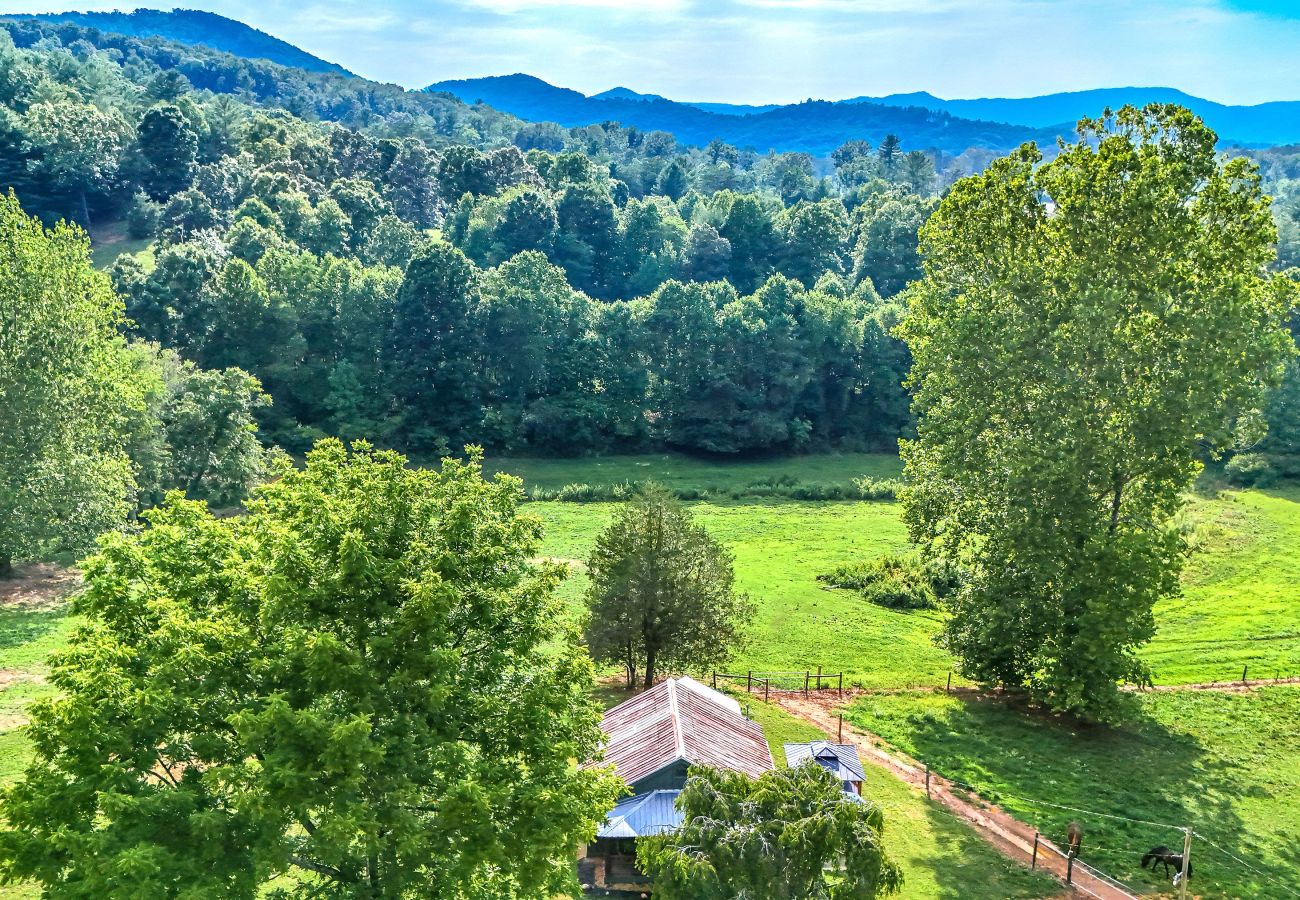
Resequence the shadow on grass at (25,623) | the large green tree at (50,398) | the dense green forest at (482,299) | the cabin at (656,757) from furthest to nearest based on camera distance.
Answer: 1. the dense green forest at (482,299)
2. the large green tree at (50,398)
3. the shadow on grass at (25,623)
4. the cabin at (656,757)

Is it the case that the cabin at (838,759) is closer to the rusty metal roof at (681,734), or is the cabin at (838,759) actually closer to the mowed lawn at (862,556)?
the rusty metal roof at (681,734)

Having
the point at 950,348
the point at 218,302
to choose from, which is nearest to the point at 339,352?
the point at 218,302

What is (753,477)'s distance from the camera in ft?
265

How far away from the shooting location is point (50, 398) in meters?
45.1

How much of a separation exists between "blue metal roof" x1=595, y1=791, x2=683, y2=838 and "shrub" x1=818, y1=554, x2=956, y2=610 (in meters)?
26.8

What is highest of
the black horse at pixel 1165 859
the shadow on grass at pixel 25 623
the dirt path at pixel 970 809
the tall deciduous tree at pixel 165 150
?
the tall deciduous tree at pixel 165 150

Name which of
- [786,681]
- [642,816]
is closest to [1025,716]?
[786,681]

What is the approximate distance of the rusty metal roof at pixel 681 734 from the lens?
84.0ft

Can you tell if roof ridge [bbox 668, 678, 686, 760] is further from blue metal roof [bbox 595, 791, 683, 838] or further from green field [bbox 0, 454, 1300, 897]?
green field [bbox 0, 454, 1300, 897]

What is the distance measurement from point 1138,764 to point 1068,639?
414 centimetres

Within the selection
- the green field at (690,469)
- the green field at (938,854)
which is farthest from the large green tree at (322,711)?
the green field at (690,469)

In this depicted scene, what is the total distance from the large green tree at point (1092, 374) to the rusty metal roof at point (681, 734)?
36.0 ft

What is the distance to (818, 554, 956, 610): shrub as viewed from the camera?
50750 millimetres

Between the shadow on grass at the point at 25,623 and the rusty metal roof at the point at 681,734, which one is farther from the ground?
the rusty metal roof at the point at 681,734
